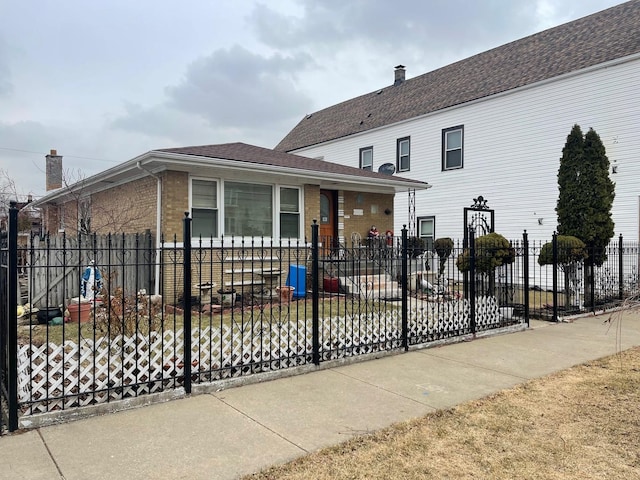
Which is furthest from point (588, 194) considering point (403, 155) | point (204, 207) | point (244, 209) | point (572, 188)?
point (403, 155)

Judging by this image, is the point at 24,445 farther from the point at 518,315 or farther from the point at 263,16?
the point at 263,16

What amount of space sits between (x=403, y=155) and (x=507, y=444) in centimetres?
1726

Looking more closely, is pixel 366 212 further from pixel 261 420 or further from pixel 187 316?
pixel 261 420

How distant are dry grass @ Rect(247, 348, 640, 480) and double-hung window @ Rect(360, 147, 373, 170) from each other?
1729cm

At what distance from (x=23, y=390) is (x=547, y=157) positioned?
51.6 feet

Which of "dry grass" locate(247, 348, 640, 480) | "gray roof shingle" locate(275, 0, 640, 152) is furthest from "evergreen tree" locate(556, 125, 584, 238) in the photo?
"dry grass" locate(247, 348, 640, 480)

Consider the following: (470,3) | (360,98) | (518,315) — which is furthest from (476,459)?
(360,98)

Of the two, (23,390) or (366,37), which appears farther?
(366,37)

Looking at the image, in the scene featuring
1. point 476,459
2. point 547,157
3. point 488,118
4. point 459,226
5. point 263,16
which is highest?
point 263,16

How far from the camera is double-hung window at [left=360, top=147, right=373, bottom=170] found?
21531 millimetres

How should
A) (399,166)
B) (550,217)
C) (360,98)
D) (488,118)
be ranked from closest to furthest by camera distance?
(550,217) < (488,118) < (399,166) < (360,98)

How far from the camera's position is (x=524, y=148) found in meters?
15.9

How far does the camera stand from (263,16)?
13.7 metres

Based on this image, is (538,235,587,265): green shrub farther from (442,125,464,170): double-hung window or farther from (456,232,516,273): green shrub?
(442,125,464,170): double-hung window
